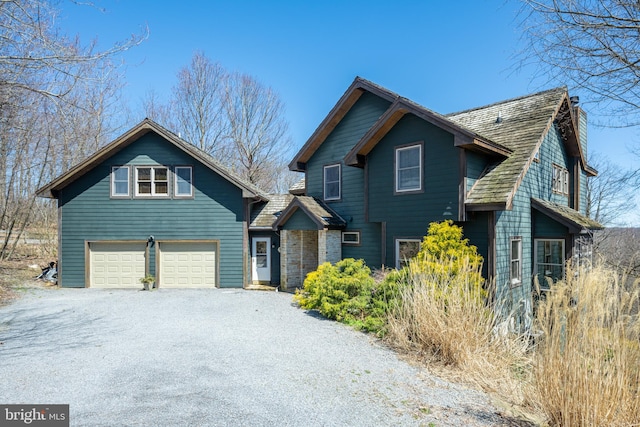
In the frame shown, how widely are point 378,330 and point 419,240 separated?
405cm

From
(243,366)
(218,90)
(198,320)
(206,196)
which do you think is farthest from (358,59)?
(243,366)

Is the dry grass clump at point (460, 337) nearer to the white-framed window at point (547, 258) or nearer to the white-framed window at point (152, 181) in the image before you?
the white-framed window at point (547, 258)

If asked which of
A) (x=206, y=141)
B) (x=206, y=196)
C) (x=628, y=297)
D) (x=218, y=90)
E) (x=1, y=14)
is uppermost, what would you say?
(x=218, y=90)

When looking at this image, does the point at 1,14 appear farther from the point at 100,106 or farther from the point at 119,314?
the point at 100,106

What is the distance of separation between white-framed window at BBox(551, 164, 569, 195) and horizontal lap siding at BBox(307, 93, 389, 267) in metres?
6.81

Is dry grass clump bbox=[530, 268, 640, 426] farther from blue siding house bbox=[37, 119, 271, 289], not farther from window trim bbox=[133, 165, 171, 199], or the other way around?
window trim bbox=[133, 165, 171, 199]

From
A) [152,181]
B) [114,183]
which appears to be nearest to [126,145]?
[114,183]

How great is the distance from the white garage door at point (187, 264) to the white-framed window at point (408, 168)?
313 inches

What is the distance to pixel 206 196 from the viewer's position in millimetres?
14328

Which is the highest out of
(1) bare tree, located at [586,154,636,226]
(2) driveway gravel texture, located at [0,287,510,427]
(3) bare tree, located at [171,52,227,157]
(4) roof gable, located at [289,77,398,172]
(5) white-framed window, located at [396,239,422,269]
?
(3) bare tree, located at [171,52,227,157]

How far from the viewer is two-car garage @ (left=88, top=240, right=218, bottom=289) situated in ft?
46.4

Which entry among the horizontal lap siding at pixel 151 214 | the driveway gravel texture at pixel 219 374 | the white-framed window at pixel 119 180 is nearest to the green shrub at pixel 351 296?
the driveway gravel texture at pixel 219 374

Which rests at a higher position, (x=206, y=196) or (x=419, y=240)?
(x=206, y=196)

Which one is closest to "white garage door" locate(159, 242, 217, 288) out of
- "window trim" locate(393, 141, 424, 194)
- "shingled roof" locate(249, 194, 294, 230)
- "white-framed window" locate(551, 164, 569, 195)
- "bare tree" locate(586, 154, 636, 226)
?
"shingled roof" locate(249, 194, 294, 230)
